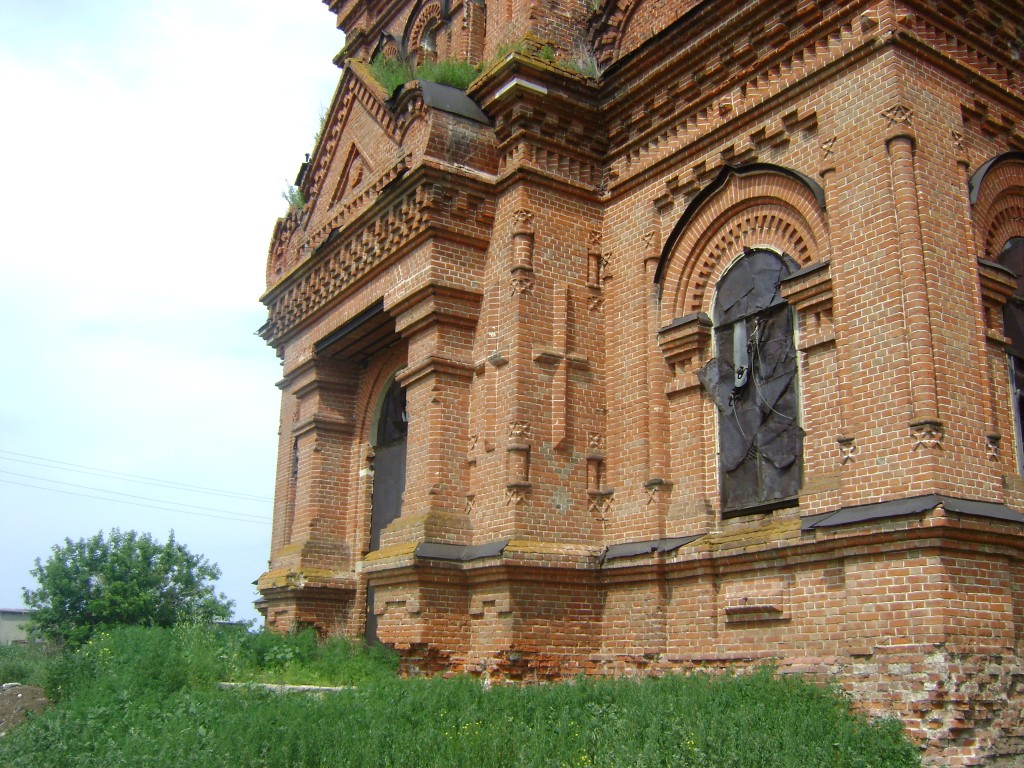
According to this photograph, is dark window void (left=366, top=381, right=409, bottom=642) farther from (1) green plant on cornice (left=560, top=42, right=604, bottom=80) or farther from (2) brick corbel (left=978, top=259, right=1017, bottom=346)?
(2) brick corbel (left=978, top=259, right=1017, bottom=346)

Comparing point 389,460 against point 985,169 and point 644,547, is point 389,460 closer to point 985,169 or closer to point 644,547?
point 644,547

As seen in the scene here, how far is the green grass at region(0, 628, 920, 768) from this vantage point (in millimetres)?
6441

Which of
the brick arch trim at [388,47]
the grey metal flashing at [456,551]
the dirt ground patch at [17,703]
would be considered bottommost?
the dirt ground patch at [17,703]

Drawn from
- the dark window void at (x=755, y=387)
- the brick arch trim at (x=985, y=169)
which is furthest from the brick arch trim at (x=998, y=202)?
the dark window void at (x=755, y=387)

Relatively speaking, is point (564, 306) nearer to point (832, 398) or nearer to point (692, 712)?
point (832, 398)

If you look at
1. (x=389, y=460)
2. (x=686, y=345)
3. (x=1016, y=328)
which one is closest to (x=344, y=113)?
(x=389, y=460)

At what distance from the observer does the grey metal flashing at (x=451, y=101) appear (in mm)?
11406

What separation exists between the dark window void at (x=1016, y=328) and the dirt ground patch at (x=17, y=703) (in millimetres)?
11303

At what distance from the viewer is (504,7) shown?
492 inches

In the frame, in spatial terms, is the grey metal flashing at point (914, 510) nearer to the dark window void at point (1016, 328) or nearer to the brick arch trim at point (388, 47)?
the dark window void at point (1016, 328)

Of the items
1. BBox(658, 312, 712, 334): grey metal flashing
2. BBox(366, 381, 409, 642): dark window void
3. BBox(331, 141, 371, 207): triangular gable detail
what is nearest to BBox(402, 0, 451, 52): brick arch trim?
BBox(331, 141, 371, 207): triangular gable detail

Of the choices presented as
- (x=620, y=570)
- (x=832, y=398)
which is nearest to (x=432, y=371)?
(x=620, y=570)

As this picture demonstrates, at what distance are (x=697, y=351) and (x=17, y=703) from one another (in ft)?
33.8

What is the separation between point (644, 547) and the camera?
9.83m
